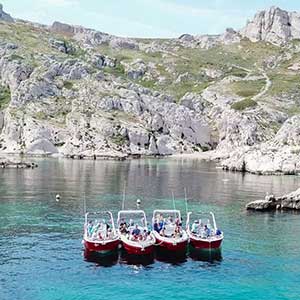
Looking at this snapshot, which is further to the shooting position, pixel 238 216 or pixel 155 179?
pixel 155 179

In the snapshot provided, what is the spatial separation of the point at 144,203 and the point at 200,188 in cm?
3140

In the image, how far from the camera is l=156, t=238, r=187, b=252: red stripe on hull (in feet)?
212

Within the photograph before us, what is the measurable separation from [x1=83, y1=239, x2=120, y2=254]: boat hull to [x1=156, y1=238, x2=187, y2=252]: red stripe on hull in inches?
221

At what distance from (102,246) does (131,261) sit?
13.9 ft

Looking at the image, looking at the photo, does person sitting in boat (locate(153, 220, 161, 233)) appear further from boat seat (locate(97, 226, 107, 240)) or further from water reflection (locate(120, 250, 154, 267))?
boat seat (locate(97, 226, 107, 240))

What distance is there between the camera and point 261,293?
5169 centimetres

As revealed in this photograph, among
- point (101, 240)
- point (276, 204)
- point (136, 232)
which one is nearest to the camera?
point (101, 240)

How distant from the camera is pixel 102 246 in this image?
63688 mm

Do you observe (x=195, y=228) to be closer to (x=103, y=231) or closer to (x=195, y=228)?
(x=195, y=228)

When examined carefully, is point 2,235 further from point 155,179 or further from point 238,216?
point 155,179

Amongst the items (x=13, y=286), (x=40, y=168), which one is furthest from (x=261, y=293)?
(x=40, y=168)

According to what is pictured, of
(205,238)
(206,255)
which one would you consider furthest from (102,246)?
(205,238)

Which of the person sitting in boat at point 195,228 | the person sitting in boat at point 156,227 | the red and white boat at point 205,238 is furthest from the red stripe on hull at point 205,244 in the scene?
the person sitting in boat at point 156,227

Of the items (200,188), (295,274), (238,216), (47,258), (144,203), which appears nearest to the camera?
(295,274)
